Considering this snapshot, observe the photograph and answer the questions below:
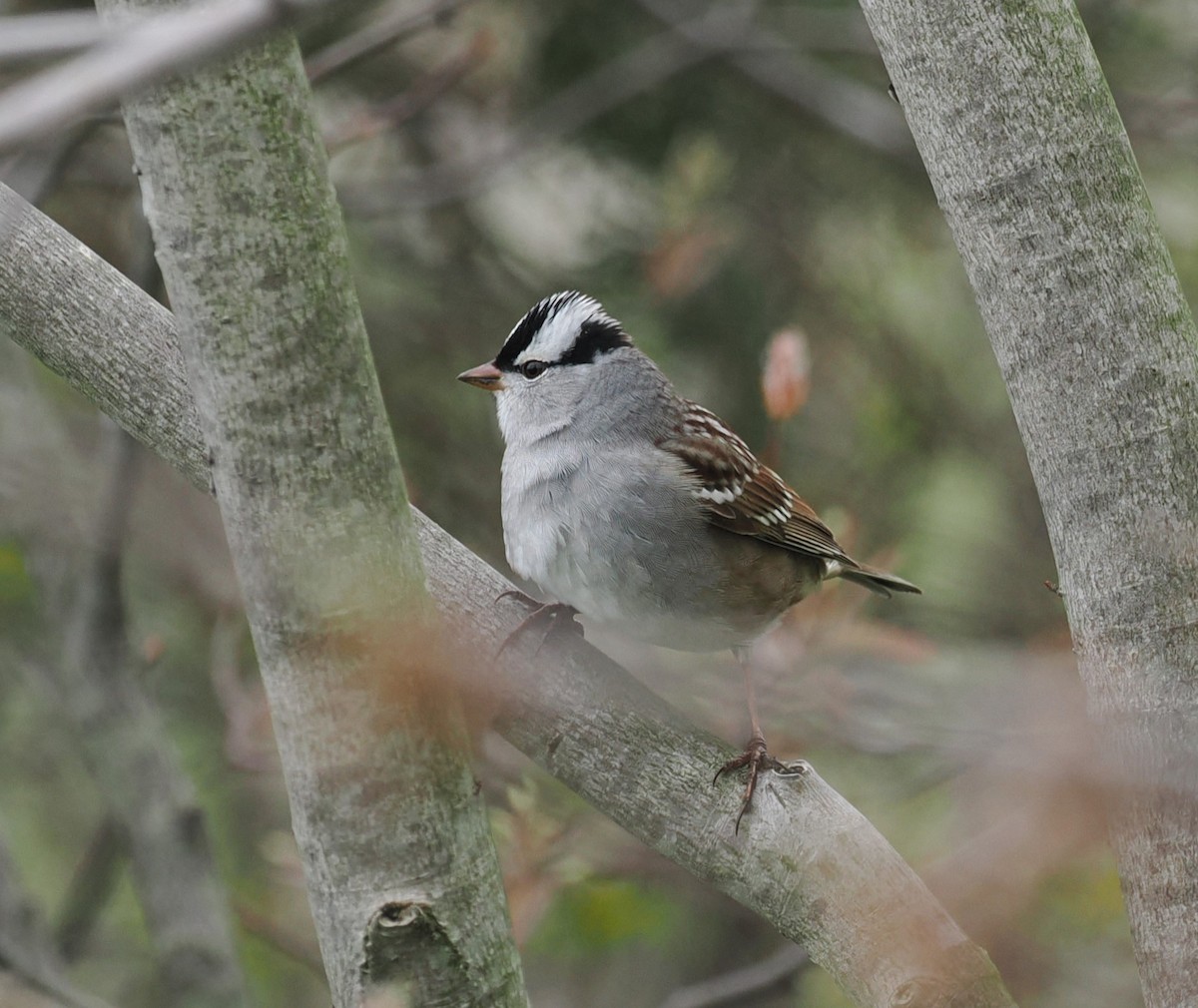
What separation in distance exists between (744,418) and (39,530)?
3.52 metres

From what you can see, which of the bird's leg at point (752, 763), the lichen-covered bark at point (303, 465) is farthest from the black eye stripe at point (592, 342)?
the lichen-covered bark at point (303, 465)

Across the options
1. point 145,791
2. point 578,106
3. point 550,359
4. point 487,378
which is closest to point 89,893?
point 145,791

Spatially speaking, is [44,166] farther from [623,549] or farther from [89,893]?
[89,893]

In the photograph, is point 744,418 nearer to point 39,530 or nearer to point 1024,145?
point 1024,145

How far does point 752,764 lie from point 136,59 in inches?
58.0

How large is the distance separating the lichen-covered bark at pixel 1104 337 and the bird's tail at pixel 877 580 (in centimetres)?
145

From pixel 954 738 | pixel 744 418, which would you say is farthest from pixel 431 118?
pixel 954 738

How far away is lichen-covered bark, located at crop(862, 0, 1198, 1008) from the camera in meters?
1.73

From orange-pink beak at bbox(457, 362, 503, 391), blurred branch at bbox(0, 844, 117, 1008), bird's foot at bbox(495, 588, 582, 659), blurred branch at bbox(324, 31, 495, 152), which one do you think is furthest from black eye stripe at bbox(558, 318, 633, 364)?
blurred branch at bbox(0, 844, 117, 1008)

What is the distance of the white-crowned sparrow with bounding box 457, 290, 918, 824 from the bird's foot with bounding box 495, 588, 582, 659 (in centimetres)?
40

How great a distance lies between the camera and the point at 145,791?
3203 millimetres

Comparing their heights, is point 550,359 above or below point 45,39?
below

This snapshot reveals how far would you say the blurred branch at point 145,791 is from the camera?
3.09 meters

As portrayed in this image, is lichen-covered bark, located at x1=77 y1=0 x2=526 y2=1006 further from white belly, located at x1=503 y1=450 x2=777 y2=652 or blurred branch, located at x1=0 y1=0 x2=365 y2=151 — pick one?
white belly, located at x1=503 y1=450 x2=777 y2=652
